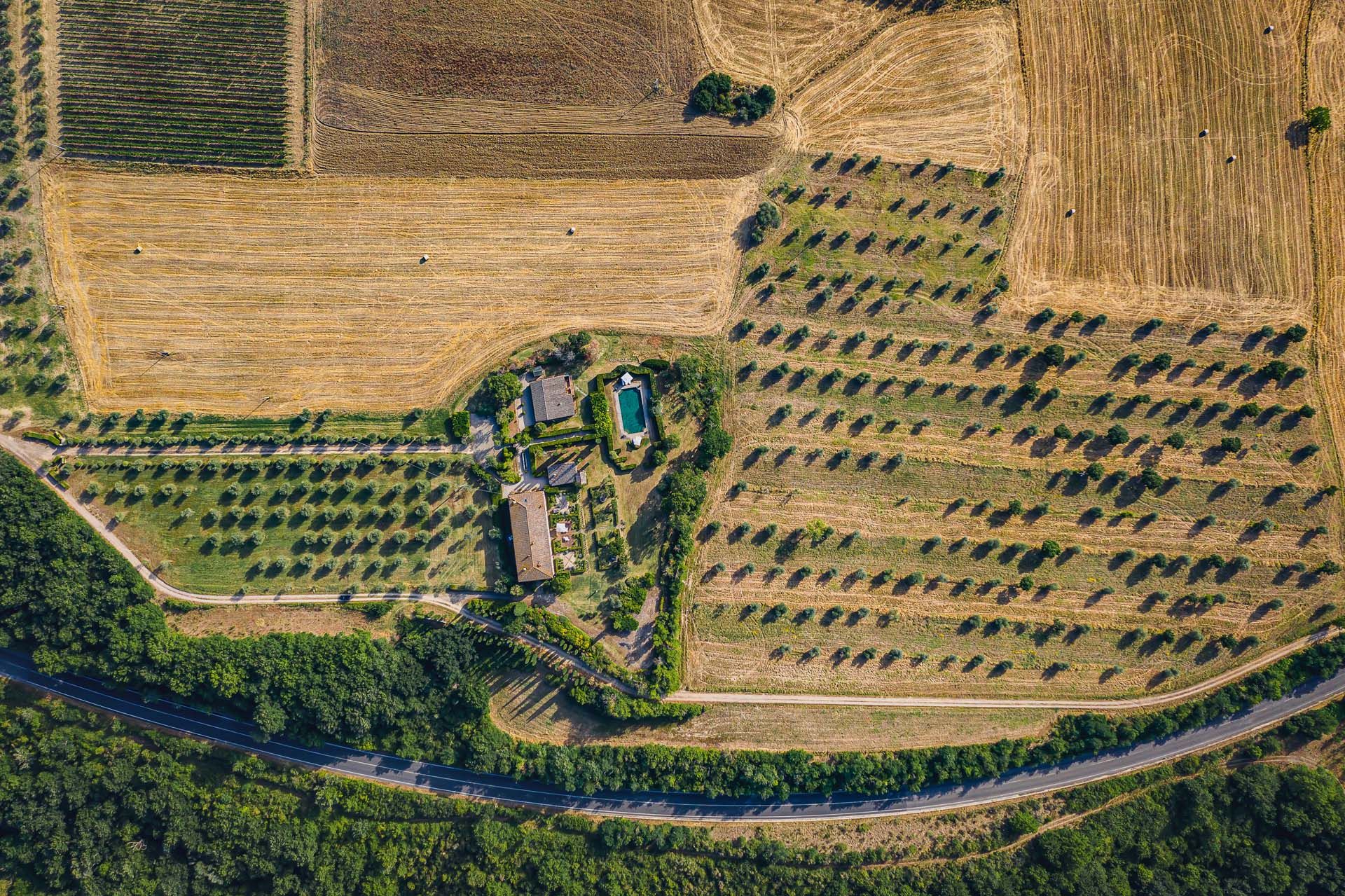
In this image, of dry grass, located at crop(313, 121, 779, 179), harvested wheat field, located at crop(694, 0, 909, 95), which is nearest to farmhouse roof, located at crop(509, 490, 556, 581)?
Result: dry grass, located at crop(313, 121, 779, 179)

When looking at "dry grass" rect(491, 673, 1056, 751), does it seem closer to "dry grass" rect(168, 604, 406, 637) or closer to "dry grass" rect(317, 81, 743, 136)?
"dry grass" rect(168, 604, 406, 637)

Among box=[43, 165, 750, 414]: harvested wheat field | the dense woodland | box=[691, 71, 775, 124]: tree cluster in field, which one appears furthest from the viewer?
box=[691, 71, 775, 124]: tree cluster in field

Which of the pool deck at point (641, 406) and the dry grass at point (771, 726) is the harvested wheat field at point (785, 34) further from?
the dry grass at point (771, 726)

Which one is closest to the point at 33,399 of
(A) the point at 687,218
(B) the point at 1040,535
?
(A) the point at 687,218

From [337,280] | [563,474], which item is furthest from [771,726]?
[337,280]

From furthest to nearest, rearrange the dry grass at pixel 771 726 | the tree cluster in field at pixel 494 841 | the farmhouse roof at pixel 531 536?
1. the dry grass at pixel 771 726
2. the farmhouse roof at pixel 531 536
3. the tree cluster in field at pixel 494 841

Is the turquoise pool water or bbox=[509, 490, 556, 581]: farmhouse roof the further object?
the turquoise pool water

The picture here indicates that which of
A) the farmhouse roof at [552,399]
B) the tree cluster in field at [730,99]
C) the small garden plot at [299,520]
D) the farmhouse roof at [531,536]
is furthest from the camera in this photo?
the tree cluster in field at [730,99]

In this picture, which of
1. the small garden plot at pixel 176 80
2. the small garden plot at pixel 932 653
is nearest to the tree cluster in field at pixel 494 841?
the small garden plot at pixel 932 653
